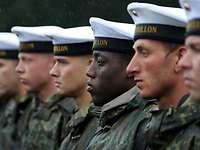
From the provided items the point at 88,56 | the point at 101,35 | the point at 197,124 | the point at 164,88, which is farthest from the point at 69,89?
the point at 197,124

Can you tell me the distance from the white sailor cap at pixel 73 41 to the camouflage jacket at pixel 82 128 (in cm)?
61

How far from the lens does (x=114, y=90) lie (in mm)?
6012

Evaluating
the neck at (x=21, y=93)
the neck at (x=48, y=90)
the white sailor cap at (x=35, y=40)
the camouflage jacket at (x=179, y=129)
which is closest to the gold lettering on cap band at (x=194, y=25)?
the camouflage jacket at (x=179, y=129)

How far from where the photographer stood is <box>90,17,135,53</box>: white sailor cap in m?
6.08

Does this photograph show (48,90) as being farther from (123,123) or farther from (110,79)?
(123,123)

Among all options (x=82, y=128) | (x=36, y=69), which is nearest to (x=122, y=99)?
(x=82, y=128)

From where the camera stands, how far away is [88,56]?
740cm

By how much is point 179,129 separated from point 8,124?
619 centimetres

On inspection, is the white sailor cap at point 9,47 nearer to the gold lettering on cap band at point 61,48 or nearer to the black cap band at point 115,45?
the gold lettering on cap band at point 61,48

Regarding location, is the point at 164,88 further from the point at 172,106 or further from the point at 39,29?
the point at 39,29

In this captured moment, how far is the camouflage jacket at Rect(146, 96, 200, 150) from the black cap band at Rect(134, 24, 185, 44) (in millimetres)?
505

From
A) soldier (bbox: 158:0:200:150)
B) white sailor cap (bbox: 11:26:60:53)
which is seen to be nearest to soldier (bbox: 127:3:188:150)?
soldier (bbox: 158:0:200:150)

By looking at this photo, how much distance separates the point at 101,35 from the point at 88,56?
1.13m

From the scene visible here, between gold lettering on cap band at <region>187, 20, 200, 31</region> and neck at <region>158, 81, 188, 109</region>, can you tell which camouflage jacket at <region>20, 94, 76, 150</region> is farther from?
gold lettering on cap band at <region>187, 20, 200, 31</region>
